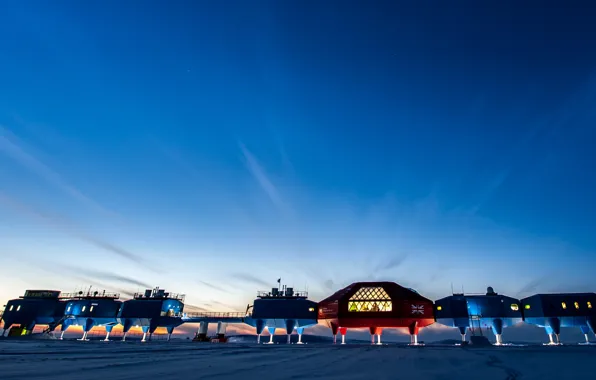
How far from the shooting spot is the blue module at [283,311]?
70.2 m

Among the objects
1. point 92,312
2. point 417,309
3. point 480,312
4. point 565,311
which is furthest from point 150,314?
point 565,311

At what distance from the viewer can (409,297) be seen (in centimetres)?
6475

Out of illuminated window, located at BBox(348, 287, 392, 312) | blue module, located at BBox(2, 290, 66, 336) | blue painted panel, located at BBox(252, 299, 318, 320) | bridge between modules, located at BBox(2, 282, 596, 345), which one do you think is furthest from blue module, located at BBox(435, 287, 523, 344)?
blue module, located at BBox(2, 290, 66, 336)

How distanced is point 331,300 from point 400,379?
209 ft

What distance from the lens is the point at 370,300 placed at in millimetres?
65438

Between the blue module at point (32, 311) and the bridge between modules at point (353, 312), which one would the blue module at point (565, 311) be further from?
the blue module at point (32, 311)

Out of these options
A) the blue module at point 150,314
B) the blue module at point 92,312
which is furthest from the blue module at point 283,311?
the blue module at point 92,312

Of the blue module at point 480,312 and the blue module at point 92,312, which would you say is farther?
the blue module at point 92,312

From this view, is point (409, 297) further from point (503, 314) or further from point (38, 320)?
point (38, 320)

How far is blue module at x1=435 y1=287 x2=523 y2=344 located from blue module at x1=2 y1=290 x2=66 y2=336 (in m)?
93.3

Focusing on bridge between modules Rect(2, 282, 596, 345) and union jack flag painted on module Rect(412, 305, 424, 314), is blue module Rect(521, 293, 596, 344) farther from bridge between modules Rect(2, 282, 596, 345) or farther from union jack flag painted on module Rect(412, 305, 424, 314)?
union jack flag painted on module Rect(412, 305, 424, 314)

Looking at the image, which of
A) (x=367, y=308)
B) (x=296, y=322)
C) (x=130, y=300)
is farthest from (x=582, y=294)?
(x=130, y=300)

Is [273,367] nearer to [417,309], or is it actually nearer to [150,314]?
[417,309]

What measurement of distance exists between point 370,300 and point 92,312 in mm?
68019
